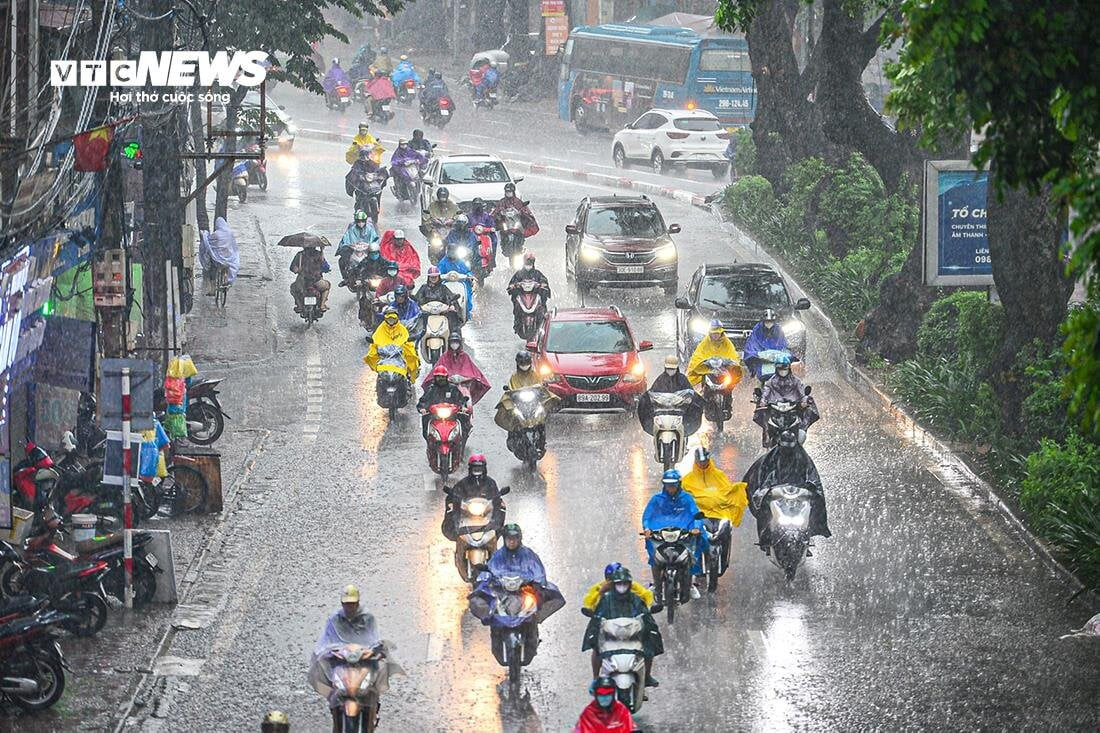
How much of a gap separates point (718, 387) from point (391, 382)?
15.0 feet

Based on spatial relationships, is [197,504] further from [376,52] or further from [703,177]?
[376,52]

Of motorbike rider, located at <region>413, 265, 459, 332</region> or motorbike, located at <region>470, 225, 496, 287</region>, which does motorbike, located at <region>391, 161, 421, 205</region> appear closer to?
motorbike, located at <region>470, 225, 496, 287</region>

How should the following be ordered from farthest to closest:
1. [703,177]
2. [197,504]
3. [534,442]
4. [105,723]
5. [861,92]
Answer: [703,177] < [861,92] < [534,442] < [197,504] < [105,723]

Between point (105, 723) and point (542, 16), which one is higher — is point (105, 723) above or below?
below

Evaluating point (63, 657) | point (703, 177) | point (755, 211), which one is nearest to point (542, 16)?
point (703, 177)

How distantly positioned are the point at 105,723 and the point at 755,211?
2847cm

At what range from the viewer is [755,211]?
4147 cm

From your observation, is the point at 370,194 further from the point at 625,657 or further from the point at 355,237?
the point at 625,657

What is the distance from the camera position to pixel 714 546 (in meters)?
18.2

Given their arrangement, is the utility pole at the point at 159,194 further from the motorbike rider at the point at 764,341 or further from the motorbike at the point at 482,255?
the motorbike at the point at 482,255

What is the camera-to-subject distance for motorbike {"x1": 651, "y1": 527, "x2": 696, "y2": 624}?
17219 millimetres

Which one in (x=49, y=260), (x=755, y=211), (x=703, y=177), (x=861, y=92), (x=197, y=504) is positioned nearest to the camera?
(x=49, y=260)

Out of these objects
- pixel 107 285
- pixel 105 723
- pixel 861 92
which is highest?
pixel 861 92

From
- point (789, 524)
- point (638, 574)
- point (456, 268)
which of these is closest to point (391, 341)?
point (456, 268)
